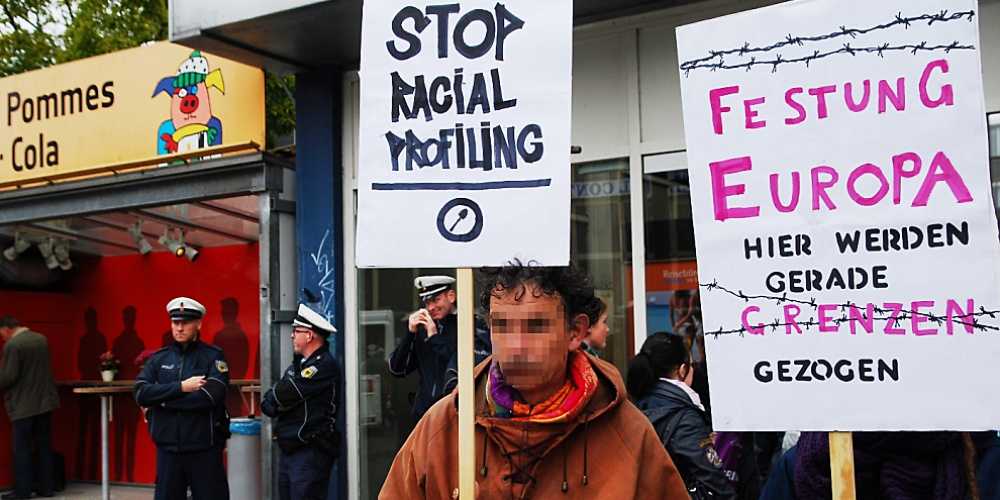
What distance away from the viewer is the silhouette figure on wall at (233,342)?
1064cm

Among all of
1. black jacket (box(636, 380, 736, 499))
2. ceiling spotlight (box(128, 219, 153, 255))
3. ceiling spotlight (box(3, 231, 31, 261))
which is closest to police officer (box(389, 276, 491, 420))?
black jacket (box(636, 380, 736, 499))

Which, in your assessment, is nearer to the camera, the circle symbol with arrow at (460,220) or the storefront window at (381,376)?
the circle symbol with arrow at (460,220)

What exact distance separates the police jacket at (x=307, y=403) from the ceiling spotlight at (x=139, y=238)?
385 centimetres

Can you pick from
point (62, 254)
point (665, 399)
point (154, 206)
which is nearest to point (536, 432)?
point (665, 399)

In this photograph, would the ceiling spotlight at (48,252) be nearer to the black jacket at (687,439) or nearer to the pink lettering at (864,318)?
the black jacket at (687,439)

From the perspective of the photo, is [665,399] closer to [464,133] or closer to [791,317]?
[791,317]

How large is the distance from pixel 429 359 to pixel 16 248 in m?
6.60

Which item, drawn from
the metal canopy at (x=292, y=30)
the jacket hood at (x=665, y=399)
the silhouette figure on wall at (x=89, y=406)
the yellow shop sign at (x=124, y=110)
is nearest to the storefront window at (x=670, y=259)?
the metal canopy at (x=292, y=30)

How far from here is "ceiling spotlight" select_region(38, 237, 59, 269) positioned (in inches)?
449

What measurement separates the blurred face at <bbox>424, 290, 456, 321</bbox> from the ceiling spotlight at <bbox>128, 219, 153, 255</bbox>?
185 inches

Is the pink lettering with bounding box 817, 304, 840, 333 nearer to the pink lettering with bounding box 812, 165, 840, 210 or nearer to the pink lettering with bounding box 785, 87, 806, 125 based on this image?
the pink lettering with bounding box 812, 165, 840, 210

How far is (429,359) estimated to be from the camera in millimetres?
6539

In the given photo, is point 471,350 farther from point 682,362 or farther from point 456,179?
point 682,362

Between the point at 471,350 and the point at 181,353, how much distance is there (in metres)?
5.33
